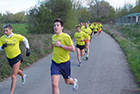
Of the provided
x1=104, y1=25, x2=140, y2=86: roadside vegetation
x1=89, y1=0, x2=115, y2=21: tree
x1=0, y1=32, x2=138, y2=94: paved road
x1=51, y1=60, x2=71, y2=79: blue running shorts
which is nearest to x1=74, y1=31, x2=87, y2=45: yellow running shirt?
x1=0, y1=32, x2=138, y2=94: paved road

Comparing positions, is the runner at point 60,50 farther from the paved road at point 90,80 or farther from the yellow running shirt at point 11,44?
the yellow running shirt at point 11,44

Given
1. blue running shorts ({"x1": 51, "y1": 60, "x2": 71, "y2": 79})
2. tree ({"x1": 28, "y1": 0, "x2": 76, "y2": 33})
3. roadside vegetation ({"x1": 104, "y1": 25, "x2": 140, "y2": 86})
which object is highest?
tree ({"x1": 28, "y1": 0, "x2": 76, "y2": 33})

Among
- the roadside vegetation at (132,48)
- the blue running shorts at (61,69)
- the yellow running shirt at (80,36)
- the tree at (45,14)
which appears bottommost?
the roadside vegetation at (132,48)

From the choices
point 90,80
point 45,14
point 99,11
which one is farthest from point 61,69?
point 99,11

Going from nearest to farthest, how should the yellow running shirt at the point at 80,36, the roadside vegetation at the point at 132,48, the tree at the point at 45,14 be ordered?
the roadside vegetation at the point at 132,48 < the yellow running shirt at the point at 80,36 < the tree at the point at 45,14

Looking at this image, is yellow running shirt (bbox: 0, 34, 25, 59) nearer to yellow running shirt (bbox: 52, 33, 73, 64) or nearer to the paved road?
the paved road

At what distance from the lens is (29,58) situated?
317 inches

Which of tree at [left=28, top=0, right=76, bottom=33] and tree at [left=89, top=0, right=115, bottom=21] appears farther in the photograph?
tree at [left=89, top=0, right=115, bottom=21]

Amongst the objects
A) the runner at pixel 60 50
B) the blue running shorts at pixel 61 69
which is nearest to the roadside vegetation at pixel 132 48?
the blue running shorts at pixel 61 69

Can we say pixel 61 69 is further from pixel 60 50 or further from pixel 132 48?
pixel 132 48

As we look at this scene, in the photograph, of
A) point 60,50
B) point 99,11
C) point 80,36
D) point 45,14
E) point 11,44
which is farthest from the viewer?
point 99,11

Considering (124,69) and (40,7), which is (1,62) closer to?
(124,69)

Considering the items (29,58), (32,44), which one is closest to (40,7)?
(32,44)

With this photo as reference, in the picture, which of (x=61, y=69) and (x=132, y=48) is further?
(x=132, y=48)
